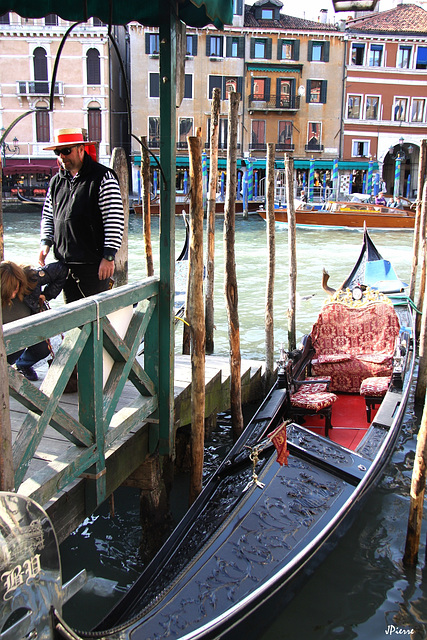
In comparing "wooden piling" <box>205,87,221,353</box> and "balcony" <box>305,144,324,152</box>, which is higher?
"balcony" <box>305,144,324,152</box>

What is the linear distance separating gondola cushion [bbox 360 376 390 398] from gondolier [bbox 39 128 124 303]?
5.82ft

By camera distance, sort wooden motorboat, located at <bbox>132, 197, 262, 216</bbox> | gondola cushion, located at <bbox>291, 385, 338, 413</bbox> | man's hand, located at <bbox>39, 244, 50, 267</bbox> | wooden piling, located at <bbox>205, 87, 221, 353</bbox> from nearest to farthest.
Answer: man's hand, located at <bbox>39, 244, 50, 267</bbox>, gondola cushion, located at <bbox>291, 385, 338, 413</bbox>, wooden piling, located at <bbox>205, 87, 221, 353</bbox>, wooden motorboat, located at <bbox>132, 197, 262, 216</bbox>

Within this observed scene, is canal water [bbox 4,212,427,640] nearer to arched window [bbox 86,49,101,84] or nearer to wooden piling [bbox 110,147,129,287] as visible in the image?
wooden piling [bbox 110,147,129,287]

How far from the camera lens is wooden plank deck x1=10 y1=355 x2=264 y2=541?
1.81m

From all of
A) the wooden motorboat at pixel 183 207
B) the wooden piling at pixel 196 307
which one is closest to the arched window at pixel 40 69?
the wooden motorboat at pixel 183 207

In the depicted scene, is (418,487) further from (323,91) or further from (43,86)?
(323,91)

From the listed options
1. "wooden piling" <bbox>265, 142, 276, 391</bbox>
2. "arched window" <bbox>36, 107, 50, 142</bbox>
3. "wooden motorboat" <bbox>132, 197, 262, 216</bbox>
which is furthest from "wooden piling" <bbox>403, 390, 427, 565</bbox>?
"arched window" <bbox>36, 107, 50, 142</bbox>

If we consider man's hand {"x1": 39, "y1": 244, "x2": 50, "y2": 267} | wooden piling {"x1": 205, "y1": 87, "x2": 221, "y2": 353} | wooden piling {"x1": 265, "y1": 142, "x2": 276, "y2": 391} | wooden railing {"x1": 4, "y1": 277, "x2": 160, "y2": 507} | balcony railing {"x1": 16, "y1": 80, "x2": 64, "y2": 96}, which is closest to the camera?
wooden railing {"x1": 4, "y1": 277, "x2": 160, "y2": 507}

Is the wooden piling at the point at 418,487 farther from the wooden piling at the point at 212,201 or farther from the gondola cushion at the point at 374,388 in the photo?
the wooden piling at the point at 212,201

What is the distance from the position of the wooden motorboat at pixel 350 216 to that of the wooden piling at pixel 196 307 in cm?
1249

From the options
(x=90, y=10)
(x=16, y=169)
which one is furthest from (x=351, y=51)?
(x=90, y=10)

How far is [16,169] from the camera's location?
18.5 meters

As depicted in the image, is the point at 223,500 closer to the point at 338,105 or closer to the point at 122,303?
the point at 122,303

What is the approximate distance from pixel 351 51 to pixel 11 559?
22.2 metres
